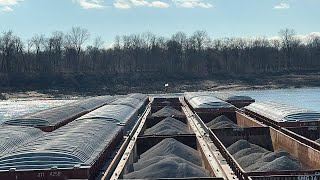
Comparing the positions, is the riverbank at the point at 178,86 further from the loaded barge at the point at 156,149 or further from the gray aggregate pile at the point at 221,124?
the loaded barge at the point at 156,149

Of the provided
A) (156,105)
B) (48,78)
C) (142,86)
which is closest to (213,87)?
(142,86)

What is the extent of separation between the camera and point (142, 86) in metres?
105

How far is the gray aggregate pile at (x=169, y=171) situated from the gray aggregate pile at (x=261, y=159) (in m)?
2.54

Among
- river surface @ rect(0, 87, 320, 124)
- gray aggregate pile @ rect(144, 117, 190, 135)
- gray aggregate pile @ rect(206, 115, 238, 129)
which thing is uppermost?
gray aggregate pile @ rect(144, 117, 190, 135)

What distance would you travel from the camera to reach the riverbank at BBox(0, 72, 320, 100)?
3735 inches

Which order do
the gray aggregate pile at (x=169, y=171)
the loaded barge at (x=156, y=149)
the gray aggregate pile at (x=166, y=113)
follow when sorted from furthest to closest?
the gray aggregate pile at (x=166, y=113) < the gray aggregate pile at (x=169, y=171) < the loaded barge at (x=156, y=149)

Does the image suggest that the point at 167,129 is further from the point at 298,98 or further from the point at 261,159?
the point at 298,98

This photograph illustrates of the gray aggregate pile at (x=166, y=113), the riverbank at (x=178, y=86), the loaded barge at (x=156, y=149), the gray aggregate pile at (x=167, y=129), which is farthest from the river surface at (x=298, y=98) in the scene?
the loaded barge at (x=156, y=149)

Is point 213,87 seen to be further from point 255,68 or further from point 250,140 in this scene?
point 250,140

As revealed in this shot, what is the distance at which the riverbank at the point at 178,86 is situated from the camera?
94.9 m

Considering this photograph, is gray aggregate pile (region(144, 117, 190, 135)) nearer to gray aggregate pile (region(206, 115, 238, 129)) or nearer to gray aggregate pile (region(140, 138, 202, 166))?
gray aggregate pile (region(206, 115, 238, 129))

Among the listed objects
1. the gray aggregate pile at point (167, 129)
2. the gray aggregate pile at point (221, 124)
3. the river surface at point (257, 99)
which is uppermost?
the gray aggregate pile at point (167, 129)

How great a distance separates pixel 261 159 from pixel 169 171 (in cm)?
513

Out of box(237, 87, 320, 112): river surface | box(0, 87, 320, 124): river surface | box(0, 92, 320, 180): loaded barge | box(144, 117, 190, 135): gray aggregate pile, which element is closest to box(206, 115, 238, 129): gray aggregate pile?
box(0, 92, 320, 180): loaded barge
